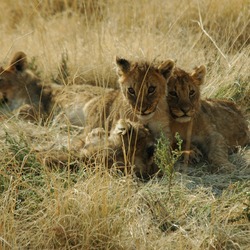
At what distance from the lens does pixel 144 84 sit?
238 inches

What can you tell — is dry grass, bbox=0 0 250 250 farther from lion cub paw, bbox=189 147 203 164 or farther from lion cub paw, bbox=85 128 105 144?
lion cub paw, bbox=85 128 105 144

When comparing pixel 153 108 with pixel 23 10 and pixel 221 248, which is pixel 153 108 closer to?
pixel 221 248

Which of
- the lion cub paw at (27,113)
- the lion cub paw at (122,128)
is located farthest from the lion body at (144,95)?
the lion cub paw at (27,113)

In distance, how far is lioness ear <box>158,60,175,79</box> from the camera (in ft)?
20.3

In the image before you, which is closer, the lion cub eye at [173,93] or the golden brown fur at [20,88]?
the lion cub eye at [173,93]

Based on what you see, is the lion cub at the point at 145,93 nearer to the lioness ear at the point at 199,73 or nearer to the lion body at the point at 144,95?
the lion body at the point at 144,95

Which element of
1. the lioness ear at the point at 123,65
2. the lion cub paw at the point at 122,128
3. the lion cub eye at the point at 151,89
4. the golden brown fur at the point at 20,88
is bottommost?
the golden brown fur at the point at 20,88

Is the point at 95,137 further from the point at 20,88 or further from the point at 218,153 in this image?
the point at 20,88

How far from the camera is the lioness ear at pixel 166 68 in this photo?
620cm

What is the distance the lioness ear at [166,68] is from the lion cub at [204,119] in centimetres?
12

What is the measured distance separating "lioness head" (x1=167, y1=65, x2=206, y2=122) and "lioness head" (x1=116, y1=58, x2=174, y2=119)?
122mm

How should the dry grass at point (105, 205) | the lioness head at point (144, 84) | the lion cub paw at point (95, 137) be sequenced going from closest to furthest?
1. the dry grass at point (105, 205)
2. the lion cub paw at point (95, 137)
3. the lioness head at point (144, 84)

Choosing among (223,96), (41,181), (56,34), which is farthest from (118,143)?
(56,34)

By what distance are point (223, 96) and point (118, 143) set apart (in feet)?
8.36
